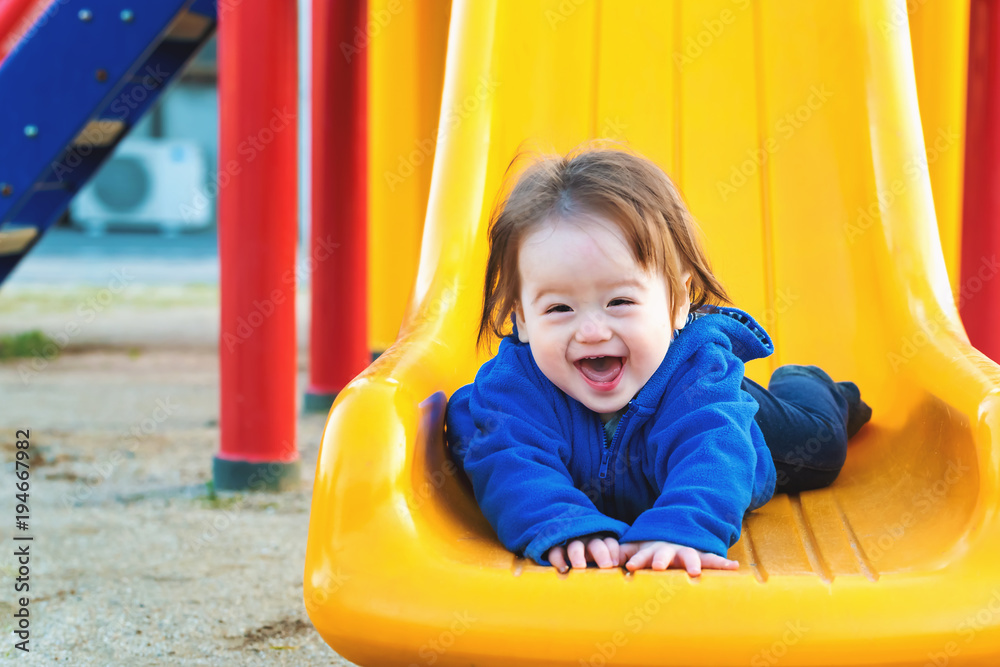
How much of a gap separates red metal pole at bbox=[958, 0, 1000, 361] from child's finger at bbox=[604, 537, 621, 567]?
189 cm

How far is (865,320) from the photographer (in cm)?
161

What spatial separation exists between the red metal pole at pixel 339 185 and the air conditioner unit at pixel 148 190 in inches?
319

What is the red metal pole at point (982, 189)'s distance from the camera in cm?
264

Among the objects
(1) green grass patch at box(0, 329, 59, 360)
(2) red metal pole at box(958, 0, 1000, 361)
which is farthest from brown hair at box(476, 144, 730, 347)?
(1) green grass patch at box(0, 329, 59, 360)

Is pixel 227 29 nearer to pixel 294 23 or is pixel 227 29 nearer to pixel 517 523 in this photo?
pixel 294 23

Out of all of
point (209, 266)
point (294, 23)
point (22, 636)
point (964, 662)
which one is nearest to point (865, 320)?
point (964, 662)

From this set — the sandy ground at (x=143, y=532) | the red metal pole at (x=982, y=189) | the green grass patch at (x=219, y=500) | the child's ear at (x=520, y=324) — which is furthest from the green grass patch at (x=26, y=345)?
the child's ear at (x=520, y=324)

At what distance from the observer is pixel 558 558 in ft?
3.46

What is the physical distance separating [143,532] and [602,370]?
1455 mm

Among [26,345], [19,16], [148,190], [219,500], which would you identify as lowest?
[148,190]

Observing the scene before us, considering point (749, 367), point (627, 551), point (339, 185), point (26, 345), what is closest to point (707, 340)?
point (627, 551)

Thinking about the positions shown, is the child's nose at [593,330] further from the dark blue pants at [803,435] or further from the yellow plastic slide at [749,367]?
the dark blue pants at [803,435]

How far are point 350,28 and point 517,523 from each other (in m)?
2.60

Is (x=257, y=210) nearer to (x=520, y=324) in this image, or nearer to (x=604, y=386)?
(x=520, y=324)
